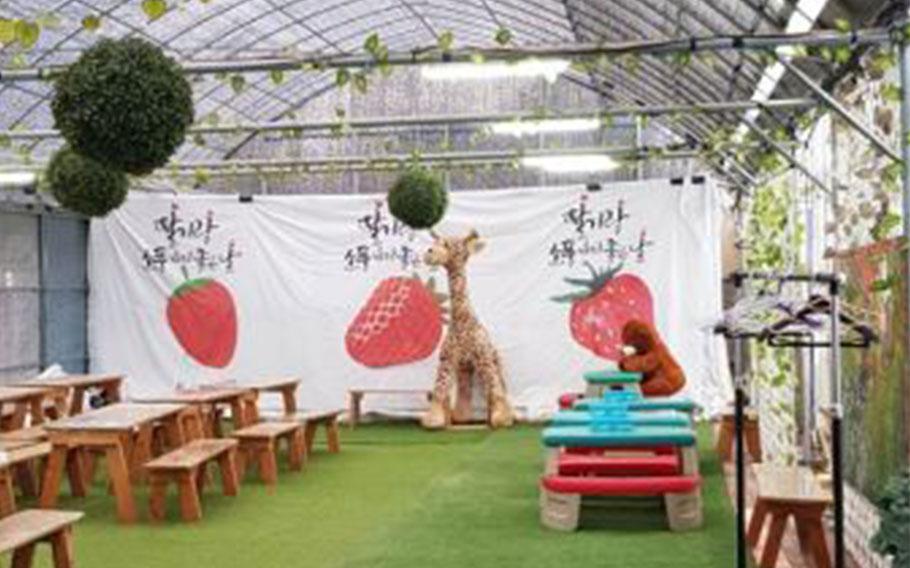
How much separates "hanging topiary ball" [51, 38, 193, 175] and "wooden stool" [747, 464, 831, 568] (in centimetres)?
349

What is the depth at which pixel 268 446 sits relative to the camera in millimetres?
9844

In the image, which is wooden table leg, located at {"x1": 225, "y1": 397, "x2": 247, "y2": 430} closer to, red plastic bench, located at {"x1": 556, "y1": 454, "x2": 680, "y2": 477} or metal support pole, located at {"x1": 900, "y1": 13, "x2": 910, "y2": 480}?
red plastic bench, located at {"x1": 556, "y1": 454, "x2": 680, "y2": 477}

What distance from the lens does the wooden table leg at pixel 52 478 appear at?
28.2ft

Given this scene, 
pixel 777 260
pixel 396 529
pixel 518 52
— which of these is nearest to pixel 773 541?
pixel 396 529

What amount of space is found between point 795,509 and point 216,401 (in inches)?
257

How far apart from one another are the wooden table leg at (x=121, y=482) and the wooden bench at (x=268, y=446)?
1574mm

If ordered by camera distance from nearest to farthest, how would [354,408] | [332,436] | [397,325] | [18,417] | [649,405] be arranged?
[649,405], [18,417], [332,436], [354,408], [397,325]

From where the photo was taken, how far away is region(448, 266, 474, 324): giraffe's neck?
1377 cm

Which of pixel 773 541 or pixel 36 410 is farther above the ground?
pixel 36 410

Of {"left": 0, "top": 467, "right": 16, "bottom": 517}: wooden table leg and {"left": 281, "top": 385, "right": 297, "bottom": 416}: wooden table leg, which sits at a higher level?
{"left": 281, "top": 385, "right": 297, "bottom": 416}: wooden table leg

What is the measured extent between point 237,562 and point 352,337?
25.7 feet

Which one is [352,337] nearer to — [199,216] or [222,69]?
[199,216]

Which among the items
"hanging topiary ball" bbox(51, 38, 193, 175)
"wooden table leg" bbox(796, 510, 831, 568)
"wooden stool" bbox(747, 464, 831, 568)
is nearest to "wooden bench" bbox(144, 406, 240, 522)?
"hanging topiary ball" bbox(51, 38, 193, 175)

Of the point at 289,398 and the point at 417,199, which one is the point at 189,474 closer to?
the point at 417,199
